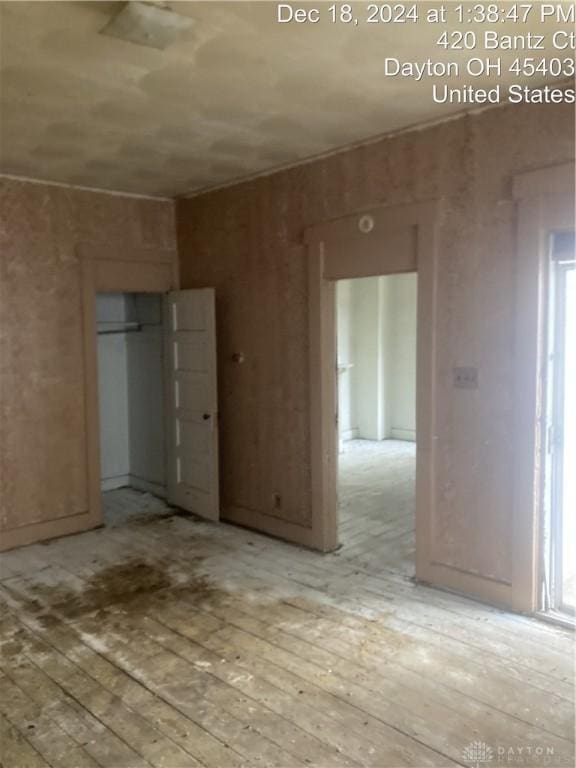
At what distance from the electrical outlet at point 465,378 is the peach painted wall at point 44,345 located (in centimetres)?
305

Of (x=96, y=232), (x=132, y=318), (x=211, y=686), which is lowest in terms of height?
(x=211, y=686)

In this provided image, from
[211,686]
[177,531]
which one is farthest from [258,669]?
[177,531]

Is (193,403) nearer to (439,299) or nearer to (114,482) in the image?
(114,482)

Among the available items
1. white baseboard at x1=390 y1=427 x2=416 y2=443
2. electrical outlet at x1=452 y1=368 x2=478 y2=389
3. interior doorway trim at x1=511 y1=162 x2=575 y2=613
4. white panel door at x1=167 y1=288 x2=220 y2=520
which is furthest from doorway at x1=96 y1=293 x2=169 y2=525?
white baseboard at x1=390 y1=427 x2=416 y2=443

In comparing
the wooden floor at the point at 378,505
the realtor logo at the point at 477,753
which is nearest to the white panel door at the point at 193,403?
the wooden floor at the point at 378,505

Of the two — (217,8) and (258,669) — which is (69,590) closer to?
Result: (258,669)

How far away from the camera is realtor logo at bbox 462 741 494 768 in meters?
2.31

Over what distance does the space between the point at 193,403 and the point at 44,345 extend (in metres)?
A: 1.29

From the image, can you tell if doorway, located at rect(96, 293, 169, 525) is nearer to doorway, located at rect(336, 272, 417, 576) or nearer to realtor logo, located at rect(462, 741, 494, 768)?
doorway, located at rect(336, 272, 417, 576)

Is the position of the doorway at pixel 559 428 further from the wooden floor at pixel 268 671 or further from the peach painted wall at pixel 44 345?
the peach painted wall at pixel 44 345

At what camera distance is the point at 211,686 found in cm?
283

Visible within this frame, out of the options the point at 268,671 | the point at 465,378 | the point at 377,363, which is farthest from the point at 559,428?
the point at 377,363

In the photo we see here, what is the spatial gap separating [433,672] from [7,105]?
351 cm
